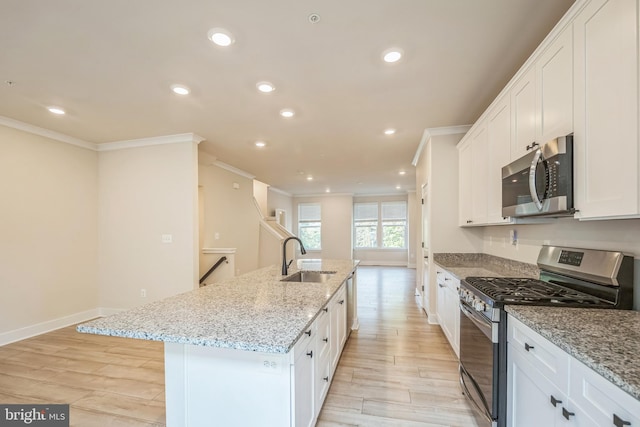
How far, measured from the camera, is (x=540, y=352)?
1.24m

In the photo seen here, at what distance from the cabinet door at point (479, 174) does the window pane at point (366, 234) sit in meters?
6.73

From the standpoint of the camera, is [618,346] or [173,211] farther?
[173,211]

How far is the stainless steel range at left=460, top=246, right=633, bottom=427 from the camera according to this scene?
1.46 m

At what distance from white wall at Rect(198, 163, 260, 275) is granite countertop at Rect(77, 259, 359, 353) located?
3453mm

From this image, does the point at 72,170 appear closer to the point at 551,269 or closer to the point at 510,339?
the point at 510,339

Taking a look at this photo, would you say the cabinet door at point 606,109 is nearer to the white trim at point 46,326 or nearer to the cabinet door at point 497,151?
the cabinet door at point 497,151

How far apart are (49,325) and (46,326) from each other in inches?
1.4

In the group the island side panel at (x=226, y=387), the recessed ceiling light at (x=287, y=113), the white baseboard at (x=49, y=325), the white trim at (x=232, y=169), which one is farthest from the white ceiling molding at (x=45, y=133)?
the island side panel at (x=226, y=387)

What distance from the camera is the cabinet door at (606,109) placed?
1.09 metres

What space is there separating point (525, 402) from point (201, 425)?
1.63 m

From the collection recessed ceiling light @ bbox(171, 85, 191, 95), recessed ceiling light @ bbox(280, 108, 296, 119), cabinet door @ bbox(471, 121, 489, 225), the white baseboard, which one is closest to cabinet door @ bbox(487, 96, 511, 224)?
cabinet door @ bbox(471, 121, 489, 225)

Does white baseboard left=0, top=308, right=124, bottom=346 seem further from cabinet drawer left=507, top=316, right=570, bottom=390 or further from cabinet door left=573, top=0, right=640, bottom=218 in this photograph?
cabinet door left=573, top=0, right=640, bottom=218

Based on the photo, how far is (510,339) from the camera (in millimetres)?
1502

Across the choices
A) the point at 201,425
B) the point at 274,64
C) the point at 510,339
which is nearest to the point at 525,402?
the point at 510,339
